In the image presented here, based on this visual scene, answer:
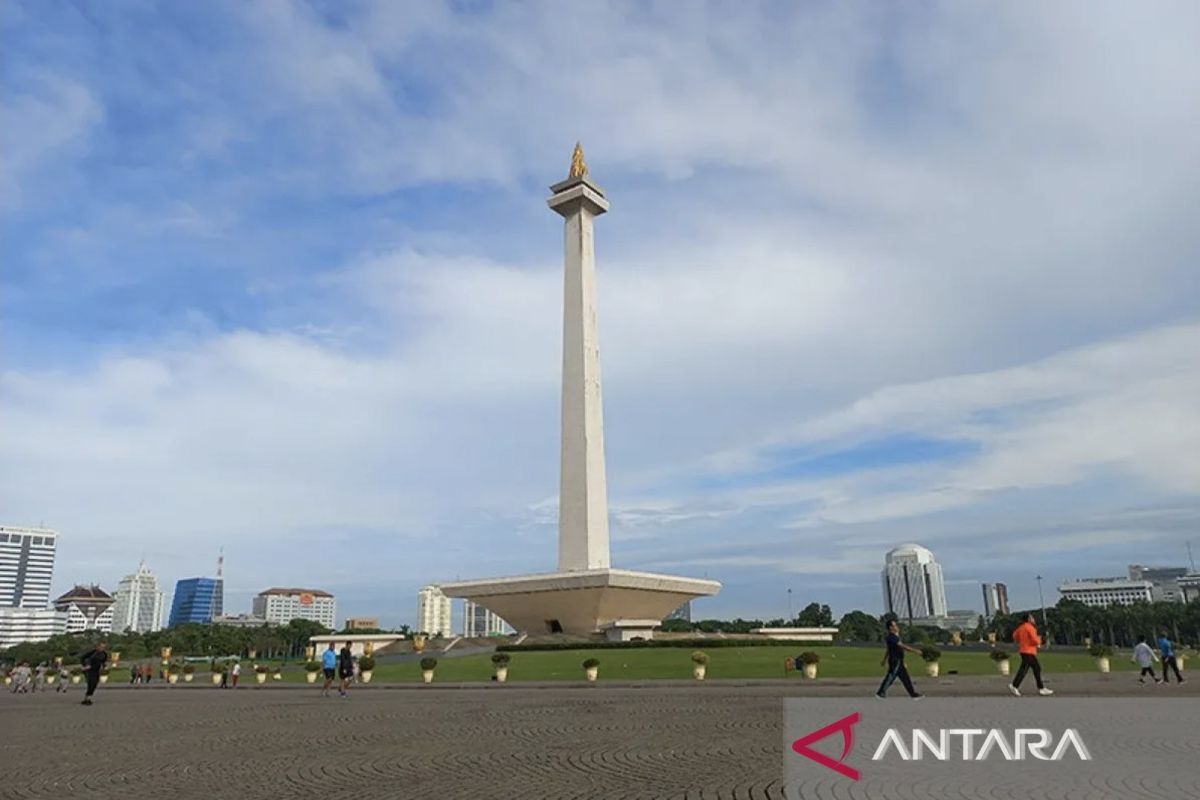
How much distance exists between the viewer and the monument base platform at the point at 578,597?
4338 cm

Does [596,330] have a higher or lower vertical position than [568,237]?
lower

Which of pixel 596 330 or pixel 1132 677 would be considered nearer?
pixel 1132 677

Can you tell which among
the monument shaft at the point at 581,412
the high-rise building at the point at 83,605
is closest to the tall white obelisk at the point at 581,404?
the monument shaft at the point at 581,412

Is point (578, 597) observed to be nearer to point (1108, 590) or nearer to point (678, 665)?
point (678, 665)

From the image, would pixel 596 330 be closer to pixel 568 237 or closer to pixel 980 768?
pixel 568 237

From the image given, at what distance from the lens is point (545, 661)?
103ft

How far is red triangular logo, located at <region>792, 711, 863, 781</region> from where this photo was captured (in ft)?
26.0

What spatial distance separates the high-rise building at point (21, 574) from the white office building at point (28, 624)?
7905mm

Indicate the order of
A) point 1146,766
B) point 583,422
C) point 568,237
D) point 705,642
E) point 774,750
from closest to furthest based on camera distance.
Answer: point 1146,766 → point 774,750 → point 705,642 → point 583,422 → point 568,237

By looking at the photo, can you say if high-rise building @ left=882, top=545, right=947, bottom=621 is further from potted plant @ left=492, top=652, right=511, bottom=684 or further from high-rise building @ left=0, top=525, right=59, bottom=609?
high-rise building @ left=0, top=525, right=59, bottom=609

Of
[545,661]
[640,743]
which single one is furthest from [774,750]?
[545,661]

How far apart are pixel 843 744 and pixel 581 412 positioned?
38810 millimetres

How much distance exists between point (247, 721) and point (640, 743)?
26.6 feet

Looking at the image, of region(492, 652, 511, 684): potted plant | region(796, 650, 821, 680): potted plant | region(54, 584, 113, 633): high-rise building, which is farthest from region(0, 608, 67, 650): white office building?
region(796, 650, 821, 680): potted plant
